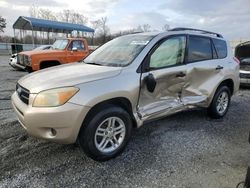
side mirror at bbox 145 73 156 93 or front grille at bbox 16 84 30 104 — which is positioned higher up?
side mirror at bbox 145 73 156 93

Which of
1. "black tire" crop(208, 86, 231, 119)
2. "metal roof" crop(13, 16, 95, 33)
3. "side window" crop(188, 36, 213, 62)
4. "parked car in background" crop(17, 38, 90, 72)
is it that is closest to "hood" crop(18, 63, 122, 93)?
"side window" crop(188, 36, 213, 62)

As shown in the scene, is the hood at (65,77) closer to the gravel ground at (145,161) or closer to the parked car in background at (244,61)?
the gravel ground at (145,161)

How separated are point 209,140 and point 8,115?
395 cm

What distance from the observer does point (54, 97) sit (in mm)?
3254

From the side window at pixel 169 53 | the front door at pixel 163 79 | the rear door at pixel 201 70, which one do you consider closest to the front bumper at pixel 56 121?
the front door at pixel 163 79

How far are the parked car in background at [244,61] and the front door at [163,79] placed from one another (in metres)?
5.46

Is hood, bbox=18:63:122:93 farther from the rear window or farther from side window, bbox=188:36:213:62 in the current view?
the rear window

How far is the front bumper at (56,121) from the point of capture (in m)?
3.19

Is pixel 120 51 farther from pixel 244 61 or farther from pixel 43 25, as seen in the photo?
pixel 43 25

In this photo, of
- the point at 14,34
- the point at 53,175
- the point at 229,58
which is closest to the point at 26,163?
the point at 53,175

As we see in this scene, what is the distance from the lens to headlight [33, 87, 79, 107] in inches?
127

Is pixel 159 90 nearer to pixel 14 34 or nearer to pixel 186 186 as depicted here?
pixel 186 186

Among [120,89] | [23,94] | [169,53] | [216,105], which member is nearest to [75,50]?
[216,105]

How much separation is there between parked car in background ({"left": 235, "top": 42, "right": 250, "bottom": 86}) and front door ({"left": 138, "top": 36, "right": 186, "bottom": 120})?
215 inches
